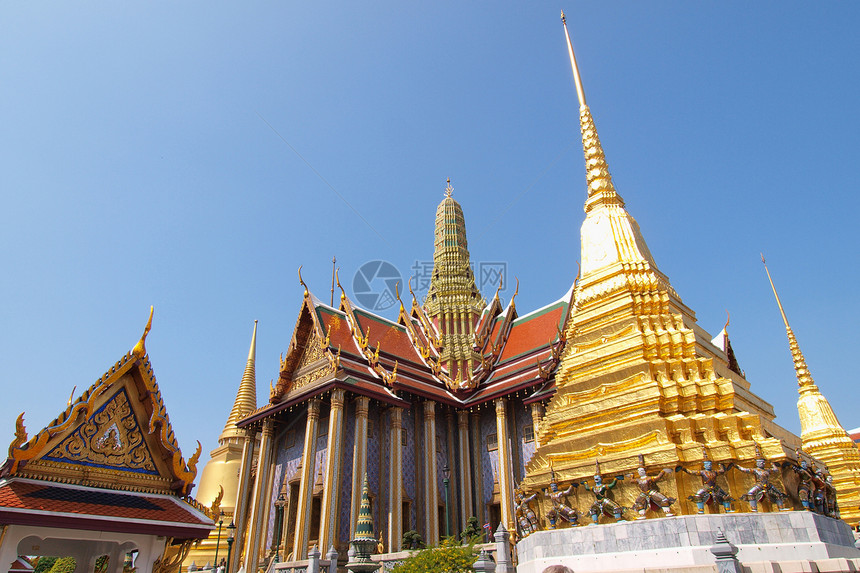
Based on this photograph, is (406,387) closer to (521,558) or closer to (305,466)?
(305,466)

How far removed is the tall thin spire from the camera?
89.7 feet

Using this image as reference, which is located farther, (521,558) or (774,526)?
(521,558)

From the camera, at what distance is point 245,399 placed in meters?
29.2

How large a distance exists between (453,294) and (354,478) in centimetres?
1060

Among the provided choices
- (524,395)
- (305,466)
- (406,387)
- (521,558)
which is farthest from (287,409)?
(521,558)

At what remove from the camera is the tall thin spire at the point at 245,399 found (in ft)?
89.7

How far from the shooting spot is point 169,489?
18.7 feet

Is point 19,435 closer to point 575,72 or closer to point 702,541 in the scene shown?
point 702,541

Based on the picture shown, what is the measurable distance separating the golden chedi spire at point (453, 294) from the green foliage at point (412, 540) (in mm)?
5973

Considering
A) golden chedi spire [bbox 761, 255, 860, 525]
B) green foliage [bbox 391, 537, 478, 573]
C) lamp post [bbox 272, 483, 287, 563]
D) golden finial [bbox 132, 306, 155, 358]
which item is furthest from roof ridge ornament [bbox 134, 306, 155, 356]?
golden chedi spire [bbox 761, 255, 860, 525]

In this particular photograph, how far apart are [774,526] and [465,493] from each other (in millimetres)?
11345

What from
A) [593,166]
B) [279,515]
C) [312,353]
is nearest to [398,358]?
[312,353]

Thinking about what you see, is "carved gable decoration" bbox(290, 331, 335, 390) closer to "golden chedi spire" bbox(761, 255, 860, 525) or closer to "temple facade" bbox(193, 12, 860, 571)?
"temple facade" bbox(193, 12, 860, 571)

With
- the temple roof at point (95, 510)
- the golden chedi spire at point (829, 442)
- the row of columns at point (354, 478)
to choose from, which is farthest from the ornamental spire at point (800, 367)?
the temple roof at point (95, 510)
